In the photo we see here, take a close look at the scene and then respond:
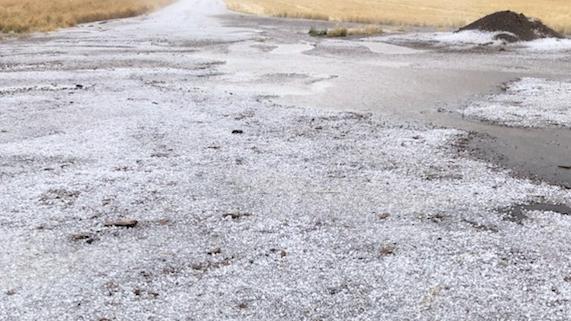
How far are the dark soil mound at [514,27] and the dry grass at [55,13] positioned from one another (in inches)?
804

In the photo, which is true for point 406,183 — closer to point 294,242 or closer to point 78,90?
point 294,242

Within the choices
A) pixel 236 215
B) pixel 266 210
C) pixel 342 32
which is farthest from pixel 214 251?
pixel 342 32

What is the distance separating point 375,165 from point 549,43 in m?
17.3

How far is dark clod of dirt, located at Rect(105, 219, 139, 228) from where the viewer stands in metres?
5.91

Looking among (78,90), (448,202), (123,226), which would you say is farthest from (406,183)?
(78,90)

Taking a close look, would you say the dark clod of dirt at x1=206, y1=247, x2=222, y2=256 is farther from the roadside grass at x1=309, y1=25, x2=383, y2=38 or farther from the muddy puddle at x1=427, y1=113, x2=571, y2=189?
the roadside grass at x1=309, y1=25, x2=383, y2=38

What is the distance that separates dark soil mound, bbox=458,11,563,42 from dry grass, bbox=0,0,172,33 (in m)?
20.4

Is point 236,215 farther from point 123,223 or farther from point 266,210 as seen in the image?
point 123,223

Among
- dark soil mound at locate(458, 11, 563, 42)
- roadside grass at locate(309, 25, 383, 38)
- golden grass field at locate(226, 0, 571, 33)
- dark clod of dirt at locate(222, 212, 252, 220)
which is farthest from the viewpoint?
golden grass field at locate(226, 0, 571, 33)

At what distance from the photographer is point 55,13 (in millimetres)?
36344

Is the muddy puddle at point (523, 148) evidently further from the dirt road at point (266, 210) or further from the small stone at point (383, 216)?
the small stone at point (383, 216)

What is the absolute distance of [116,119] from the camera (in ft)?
34.0

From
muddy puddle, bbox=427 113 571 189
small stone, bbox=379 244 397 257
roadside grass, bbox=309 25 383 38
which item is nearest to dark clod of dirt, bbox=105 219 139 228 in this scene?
small stone, bbox=379 244 397 257

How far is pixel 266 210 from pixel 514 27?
2077cm
